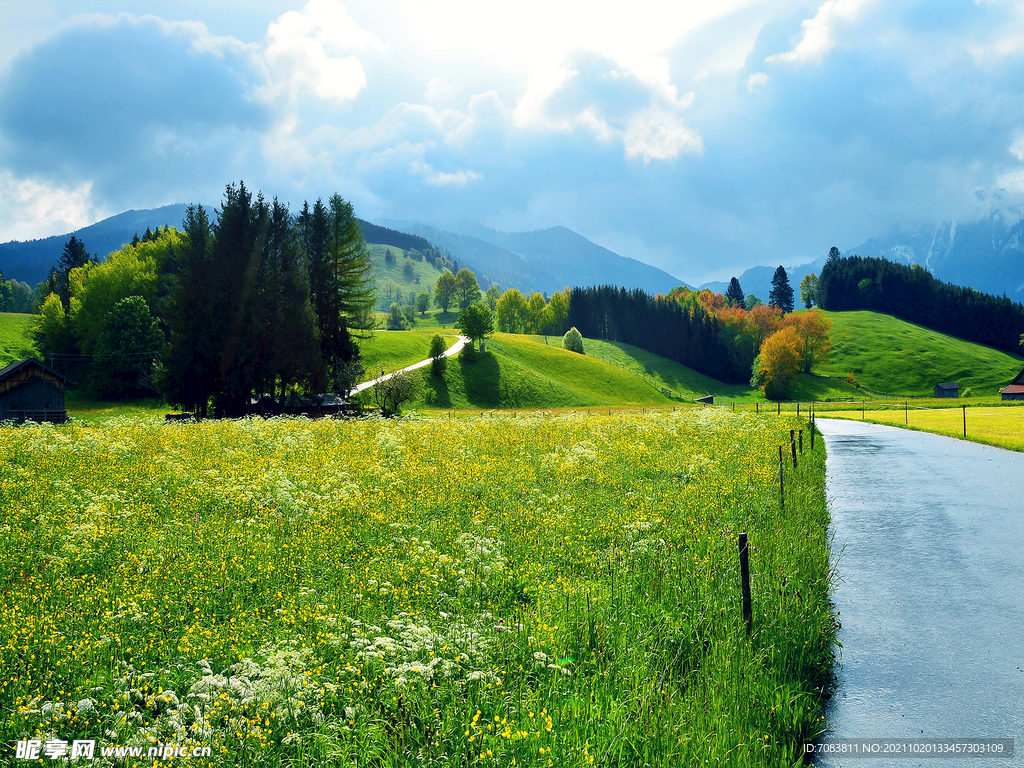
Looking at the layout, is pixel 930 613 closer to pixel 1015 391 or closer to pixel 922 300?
pixel 1015 391

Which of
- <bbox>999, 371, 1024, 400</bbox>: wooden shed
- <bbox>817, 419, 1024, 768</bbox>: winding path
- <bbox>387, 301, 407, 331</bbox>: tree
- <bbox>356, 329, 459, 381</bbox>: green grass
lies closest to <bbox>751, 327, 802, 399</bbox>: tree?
<bbox>999, 371, 1024, 400</bbox>: wooden shed

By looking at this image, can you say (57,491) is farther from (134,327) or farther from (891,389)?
(891,389)

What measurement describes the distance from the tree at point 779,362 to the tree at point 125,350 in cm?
10680

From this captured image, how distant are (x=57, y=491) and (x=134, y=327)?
70148mm

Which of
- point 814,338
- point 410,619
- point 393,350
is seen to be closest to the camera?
point 410,619

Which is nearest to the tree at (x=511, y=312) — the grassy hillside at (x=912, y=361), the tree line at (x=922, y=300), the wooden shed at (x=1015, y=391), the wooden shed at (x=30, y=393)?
the grassy hillside at (x=912, y=361)

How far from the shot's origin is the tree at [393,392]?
5300 cm

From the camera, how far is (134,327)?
7188 cm

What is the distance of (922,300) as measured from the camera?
175 metres

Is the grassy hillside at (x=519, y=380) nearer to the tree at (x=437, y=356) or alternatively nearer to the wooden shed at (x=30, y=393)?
the tree at (x=437, y=356)

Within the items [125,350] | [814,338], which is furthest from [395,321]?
[814,338]

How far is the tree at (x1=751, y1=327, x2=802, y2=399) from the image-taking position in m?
113

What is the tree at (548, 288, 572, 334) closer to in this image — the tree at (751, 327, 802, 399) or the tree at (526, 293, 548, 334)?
the tree at (526, 293, 548, 334)

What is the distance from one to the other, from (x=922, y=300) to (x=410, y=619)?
701 feet
